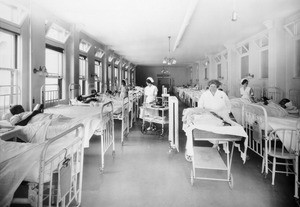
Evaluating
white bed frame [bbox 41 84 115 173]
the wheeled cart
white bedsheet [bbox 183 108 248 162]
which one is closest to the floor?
the wheeled cart

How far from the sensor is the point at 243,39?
7953 millimetres

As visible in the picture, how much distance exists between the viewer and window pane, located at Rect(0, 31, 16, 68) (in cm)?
369

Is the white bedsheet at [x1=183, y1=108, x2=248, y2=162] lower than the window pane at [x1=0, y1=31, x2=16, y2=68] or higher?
lower

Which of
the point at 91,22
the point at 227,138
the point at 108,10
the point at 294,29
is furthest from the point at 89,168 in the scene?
the point at 294,29

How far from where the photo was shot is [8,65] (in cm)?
376

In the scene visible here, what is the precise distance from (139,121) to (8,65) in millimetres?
4029

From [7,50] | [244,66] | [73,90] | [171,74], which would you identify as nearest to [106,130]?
[7,50]

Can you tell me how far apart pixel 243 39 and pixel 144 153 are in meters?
6.37

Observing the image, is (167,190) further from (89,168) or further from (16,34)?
(16,34)

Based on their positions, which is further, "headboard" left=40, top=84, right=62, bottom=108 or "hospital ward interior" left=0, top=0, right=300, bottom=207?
"headboard" left=40, top=84, right=62, bottom=108

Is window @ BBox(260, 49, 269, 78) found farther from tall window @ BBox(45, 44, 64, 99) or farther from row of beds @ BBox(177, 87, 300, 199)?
tall window @ BBox(45, 44, 64, 99)

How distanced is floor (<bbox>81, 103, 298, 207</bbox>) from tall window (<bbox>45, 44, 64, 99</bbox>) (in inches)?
97.8

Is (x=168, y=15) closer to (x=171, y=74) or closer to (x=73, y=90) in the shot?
(x=73, y=90)

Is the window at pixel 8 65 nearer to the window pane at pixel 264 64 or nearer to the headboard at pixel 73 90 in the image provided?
the headboard at pixel 73 90
